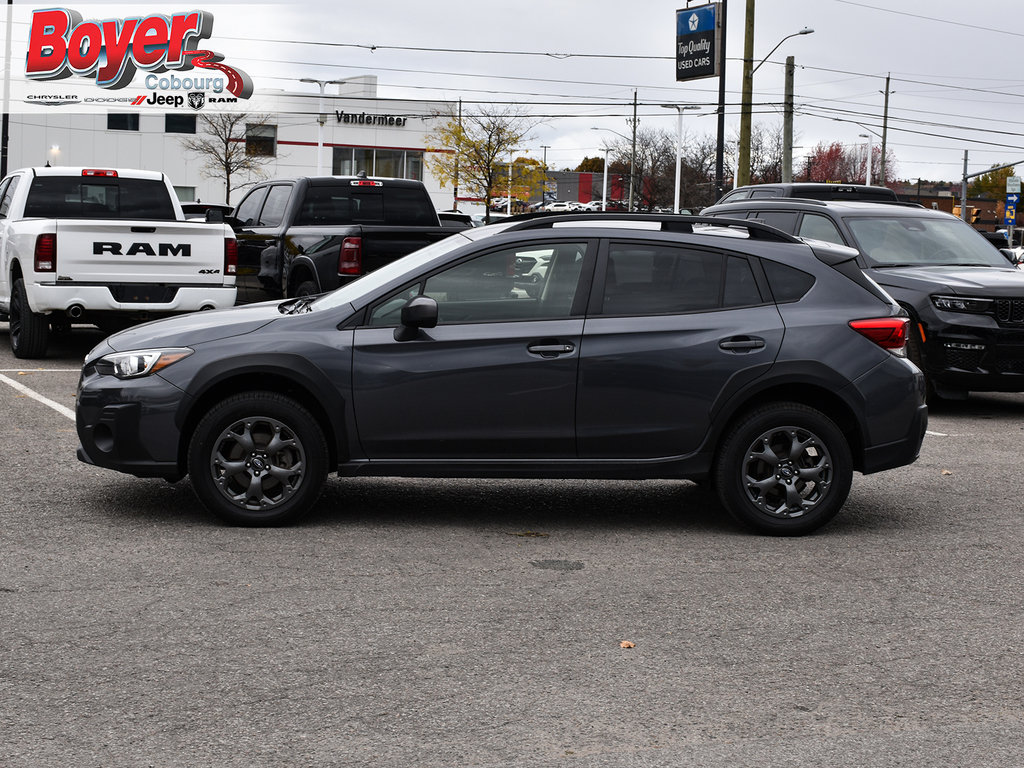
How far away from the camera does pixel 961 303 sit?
12.1 metres

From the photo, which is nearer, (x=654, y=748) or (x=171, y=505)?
(x=654, y=748)

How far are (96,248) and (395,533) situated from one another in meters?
7.91

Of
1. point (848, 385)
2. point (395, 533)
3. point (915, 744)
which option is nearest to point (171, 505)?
point (395, 533)

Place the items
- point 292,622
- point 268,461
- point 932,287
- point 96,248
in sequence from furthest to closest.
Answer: point 96,248, point 932,287, point 268,461, point 292,622

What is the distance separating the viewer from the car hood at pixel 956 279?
1204cm

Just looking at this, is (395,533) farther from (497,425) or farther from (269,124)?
(269,124)

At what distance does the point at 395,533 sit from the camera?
6.95m

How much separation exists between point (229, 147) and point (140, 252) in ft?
208

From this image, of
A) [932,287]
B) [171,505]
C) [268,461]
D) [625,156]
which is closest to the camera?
[268,461]

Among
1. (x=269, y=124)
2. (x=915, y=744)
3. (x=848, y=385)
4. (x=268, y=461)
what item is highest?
(x=269, y=124)

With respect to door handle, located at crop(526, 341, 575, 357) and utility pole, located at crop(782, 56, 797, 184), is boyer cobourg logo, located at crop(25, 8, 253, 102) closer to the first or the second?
utility pole, located at crop(782, 56, 797, 184)

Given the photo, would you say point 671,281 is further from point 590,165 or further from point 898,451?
point 590,165

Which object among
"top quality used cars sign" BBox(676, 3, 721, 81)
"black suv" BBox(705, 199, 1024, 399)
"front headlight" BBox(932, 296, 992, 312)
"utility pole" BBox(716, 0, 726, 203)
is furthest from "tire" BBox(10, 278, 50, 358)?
"top quality used cars sign" BBox(676, 3, 721, 81)

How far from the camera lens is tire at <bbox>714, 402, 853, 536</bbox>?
23.1 ft
